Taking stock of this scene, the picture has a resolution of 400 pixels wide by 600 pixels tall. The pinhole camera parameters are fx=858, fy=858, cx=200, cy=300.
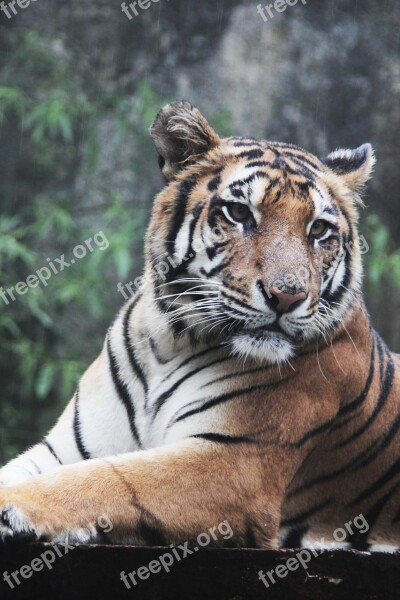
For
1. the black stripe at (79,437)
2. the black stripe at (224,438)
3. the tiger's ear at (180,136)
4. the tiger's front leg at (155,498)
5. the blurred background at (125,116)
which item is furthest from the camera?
the blurred background at (125,116)

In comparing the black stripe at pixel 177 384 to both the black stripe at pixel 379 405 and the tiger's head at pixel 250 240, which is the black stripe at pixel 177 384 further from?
the black stripe at pixel 379 405

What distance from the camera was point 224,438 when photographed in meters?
2.24

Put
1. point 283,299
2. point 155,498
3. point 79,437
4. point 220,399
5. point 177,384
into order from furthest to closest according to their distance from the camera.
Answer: point 79,437 → point 177,384 → point 220,399 → point 283,299 → point 155,498

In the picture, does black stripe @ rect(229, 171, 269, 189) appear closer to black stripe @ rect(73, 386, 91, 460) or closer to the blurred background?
black stripe @ rect(73, 386, 91, 460)

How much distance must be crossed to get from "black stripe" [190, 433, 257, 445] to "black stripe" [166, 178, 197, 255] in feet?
1.82

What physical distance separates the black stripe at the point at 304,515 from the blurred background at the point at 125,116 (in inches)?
143

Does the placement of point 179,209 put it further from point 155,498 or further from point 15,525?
point 15,525

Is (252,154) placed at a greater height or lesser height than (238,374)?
greater

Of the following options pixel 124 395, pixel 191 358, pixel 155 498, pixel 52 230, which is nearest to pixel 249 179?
pixel 191 358

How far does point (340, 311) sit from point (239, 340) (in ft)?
1.21

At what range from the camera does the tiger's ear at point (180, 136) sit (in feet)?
8.39

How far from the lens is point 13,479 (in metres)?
2.58

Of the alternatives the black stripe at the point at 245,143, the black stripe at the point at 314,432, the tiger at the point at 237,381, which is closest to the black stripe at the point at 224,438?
the tiger at the point at 237,381

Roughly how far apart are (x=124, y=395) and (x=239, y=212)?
2.22 ft
